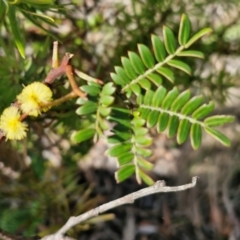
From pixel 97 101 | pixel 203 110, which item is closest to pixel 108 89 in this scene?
pixel 97 101

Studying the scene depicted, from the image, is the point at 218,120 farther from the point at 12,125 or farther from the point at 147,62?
the point at 12,125

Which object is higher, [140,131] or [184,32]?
[184,32]

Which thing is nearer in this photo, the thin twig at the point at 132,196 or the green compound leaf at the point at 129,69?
the thin twig at the point at 132,196

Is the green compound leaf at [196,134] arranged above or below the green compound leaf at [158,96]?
below

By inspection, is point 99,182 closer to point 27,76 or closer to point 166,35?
point 27,76

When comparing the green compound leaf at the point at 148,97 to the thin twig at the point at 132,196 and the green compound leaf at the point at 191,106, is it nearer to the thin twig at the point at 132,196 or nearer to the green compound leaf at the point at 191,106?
the green compound leaf at the point at 191,106

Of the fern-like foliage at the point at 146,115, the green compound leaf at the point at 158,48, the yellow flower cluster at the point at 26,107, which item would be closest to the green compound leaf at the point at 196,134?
the fern-like foliage at the point at 146,115

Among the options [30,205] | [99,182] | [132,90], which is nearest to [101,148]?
[99,182]
